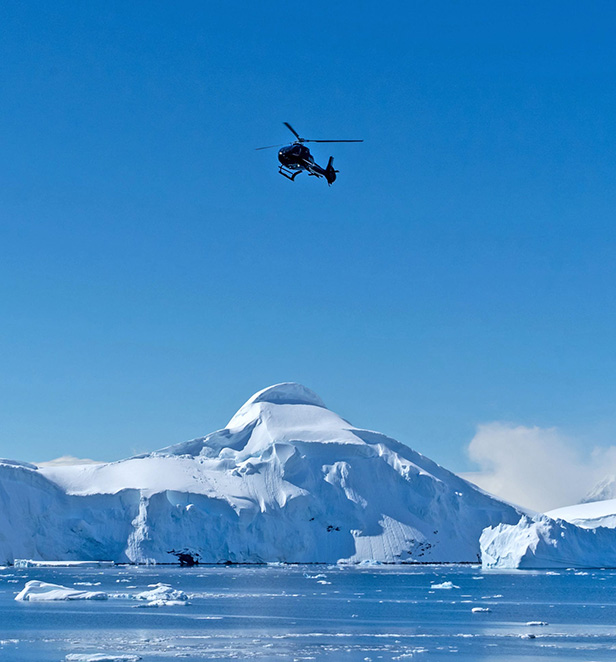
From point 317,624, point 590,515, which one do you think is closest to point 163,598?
point 317,624

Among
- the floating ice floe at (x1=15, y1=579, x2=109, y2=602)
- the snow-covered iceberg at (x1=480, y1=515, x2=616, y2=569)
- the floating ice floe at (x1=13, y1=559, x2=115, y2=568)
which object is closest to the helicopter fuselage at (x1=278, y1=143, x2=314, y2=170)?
the floating ice floe at (x1=15, y1=579, x2=109, y2=602)

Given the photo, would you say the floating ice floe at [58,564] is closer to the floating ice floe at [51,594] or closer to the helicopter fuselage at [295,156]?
the floating ice floe at [51,594]

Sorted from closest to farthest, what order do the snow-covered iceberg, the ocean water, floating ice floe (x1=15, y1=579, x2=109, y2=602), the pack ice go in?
the ocean water → floating ice floe (x1=15, y1=579, x2=109, y2=602) → the snow-covered iceberg → the pack ice

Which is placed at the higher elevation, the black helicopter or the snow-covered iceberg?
the black helicopter

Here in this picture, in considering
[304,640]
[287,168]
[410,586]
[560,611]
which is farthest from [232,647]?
[410,586]

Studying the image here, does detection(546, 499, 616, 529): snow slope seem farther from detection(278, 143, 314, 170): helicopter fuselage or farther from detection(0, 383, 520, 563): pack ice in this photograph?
detection(278, 143, 314, 170): helicopter fuselage

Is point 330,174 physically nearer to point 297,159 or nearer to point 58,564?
point 297,159
